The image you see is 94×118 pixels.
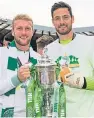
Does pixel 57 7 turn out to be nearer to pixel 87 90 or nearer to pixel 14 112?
pixel 87 90

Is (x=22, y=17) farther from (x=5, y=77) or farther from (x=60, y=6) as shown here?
(x=5, y=77)

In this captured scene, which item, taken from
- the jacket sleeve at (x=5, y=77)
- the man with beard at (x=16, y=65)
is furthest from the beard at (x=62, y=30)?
the jacket sleeve at (x=5, y=77)

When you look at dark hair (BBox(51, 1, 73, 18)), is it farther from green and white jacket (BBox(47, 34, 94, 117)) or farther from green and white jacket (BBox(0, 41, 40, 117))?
green and white jacket (BBox(0, 41, 40, 117))

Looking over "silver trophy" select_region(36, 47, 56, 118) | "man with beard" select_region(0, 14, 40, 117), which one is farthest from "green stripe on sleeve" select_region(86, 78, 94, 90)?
"man with beard" select_region(0, 14, 40, 117)

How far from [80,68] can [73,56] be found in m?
0.09

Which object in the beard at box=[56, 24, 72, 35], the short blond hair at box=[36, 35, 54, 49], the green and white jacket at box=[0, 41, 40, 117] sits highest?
the beard at box=[56, 24, 72, 35]

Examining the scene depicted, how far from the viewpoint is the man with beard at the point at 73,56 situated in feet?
5.76

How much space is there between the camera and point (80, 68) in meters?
1.78

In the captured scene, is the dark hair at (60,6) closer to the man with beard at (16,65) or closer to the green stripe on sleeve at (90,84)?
the man with beard at (16,65)

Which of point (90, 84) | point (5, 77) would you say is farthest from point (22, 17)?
point (90, 84)

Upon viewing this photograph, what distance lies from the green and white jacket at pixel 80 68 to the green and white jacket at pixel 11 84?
0.23 meters

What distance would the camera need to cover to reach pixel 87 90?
5.85 ft

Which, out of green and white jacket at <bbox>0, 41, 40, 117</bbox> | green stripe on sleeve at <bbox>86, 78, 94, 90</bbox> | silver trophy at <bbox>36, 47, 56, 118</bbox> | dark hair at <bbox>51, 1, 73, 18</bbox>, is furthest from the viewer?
dark hair at <bbox>51, 1, 73, 18</bbox>

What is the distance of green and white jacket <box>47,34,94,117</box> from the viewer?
176cm
